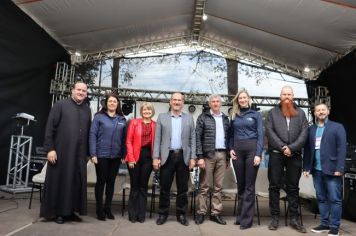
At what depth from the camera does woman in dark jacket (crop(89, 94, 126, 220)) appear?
381 cm

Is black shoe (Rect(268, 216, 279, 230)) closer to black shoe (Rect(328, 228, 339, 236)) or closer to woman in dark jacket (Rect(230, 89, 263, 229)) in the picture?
woman in dark jacket (Rect(230, 89, 263, 229))

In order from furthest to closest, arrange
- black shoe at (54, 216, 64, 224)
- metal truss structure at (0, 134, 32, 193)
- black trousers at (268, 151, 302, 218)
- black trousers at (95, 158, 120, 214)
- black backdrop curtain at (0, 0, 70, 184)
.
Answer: metal truss structure at (0, 134, 32, 193) → black backdrop curtain at (0, 0, 70, 184) → black trousers at (95, 158, 120, 214) → black trousers at (268, 151, 302, 218) → black shoe at (54, 216, 64, 224)

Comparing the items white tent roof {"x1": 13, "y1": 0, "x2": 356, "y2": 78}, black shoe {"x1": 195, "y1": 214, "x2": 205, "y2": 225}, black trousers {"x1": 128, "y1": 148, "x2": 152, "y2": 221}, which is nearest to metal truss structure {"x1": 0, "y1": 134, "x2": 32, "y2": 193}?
white tent roof {"x1": 13, "y1": 0, "x2": 356, "y2": 78}

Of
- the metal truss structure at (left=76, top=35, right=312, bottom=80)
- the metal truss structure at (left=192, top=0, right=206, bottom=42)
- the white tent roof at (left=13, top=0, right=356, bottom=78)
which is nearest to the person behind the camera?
the white tent roof at (left=13, top=0, right=356, bottom=78)

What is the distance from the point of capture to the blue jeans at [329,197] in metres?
3.52

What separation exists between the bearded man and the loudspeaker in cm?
114

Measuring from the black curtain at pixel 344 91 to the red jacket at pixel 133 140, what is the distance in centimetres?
437

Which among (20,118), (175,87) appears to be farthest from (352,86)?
(20,118)

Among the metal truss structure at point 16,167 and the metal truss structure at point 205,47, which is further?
the metal truss structure at point 205,47

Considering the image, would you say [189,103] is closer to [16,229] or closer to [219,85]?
[219,85]

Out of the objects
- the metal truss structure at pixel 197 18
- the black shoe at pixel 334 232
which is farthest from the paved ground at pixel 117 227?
the metal truss structure at pixel 197 18

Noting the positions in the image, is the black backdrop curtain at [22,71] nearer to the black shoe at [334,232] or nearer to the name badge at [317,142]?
the name badge at [317,142]

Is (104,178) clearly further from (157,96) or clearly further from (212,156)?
(157,96)

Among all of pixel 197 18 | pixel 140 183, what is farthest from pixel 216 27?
pixel 140 183
